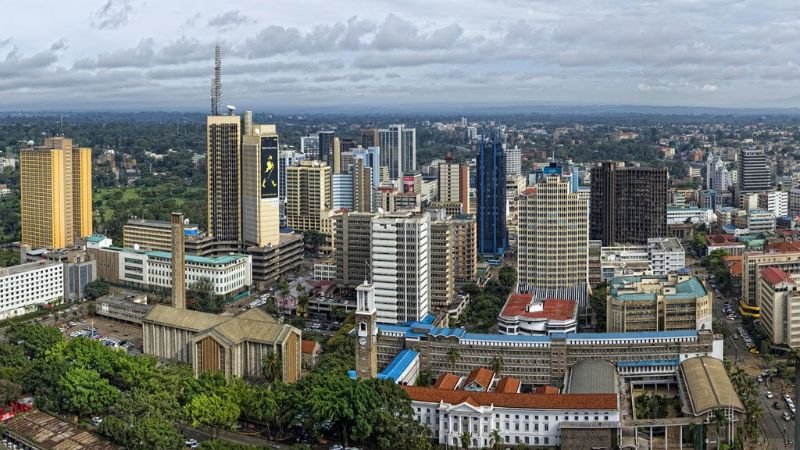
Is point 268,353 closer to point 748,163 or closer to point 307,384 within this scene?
point 307,384

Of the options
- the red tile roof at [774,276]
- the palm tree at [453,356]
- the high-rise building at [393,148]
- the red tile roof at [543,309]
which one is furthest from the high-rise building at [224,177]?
the high-rise building at [393,148]

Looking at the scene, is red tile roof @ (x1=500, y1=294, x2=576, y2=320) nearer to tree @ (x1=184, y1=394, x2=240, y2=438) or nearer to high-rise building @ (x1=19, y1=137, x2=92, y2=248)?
tree @ (x1=184, y1=394, x2=240, y2=438)

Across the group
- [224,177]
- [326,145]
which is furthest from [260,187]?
[326,145]

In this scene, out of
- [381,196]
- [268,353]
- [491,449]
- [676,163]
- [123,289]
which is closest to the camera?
[491,449]

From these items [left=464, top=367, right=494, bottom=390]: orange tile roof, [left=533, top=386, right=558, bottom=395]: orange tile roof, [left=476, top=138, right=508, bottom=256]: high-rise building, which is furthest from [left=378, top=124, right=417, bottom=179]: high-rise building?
[left=533, top=386, right=558, bottom=395]: orange tile roof

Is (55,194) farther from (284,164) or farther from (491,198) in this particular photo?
(284,164)

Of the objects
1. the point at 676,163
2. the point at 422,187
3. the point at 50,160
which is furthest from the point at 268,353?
the point at 676,163

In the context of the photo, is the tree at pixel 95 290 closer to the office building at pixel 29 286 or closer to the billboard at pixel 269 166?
the office building at pixel 29 286
